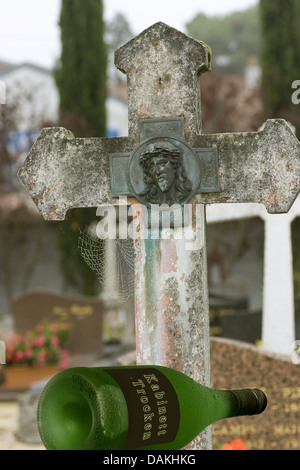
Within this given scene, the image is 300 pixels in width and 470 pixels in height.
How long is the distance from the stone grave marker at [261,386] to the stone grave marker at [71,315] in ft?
18.6

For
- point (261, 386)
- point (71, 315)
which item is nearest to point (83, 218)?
point (71, 315)

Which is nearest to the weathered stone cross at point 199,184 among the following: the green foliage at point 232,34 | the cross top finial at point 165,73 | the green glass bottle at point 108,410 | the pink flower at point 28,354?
the cross top finial at point 165,73

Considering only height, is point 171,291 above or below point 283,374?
above

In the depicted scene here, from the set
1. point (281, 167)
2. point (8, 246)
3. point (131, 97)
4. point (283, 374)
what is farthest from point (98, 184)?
point (8, 246)

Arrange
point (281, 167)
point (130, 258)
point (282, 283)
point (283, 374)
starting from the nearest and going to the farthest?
point (281, 167), point (130, 258), point (283, 374), point (282, 283)

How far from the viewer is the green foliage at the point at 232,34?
36.9 m

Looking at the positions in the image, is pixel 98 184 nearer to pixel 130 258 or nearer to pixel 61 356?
pixel 130 258

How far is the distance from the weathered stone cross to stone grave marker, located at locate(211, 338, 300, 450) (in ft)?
6.87

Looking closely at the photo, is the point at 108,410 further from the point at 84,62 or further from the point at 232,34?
the point at 232,34

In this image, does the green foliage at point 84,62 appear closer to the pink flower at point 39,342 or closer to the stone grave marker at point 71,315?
the stone grave marker at point 71,315

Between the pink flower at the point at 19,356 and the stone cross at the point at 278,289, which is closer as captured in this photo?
the stone cross at the point at 278,289

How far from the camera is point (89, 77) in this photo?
15172mm

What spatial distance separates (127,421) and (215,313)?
7555 millimetres

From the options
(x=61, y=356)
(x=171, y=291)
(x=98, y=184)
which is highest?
(x=98, y=184)
